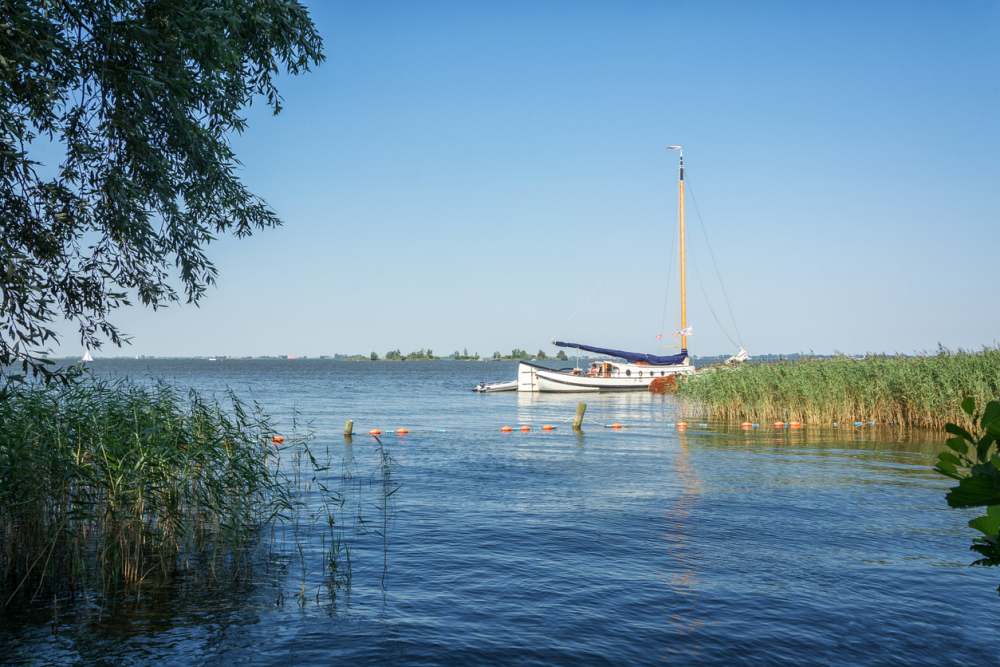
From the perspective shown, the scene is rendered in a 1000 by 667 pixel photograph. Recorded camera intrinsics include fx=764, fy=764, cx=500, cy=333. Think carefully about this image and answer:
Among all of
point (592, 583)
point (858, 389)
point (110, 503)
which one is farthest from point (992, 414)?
point (858, 389)

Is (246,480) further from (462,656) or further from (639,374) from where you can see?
(639,374)

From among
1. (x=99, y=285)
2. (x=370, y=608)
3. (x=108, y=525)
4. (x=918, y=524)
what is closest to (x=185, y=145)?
(x=99, y=285)

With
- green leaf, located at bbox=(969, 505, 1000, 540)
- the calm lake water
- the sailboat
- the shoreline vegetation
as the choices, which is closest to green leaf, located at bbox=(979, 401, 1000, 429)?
green leaf, located at bbox=(969, 505, 1000, 540)

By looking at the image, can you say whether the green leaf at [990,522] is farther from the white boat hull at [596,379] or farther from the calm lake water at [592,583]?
the white boat hull at [596,379]

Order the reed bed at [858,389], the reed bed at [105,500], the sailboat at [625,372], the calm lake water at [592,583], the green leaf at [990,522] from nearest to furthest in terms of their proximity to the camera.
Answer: the green leaf at [990,522]
the calm lake water at [592,583]
the reed bed at [105,500]
the reed bed at [858,389]
the sailboat at [625,372]

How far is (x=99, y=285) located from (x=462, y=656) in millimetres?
6594

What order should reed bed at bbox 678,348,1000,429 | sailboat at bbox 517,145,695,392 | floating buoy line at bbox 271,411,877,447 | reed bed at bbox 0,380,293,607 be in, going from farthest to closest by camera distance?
sailboat at bbox 517,145,695,392 → floating buoy line at bbox 271,411,877,447 → reed bed at bbox 678,348,1000,429 → reed bed at bbox 0,380,293,607

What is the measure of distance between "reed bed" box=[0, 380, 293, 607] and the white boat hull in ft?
193

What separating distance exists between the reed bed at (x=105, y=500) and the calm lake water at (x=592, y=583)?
27.4 inches

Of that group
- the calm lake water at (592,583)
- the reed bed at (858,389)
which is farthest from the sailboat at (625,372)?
the calm lake water at (592,583)

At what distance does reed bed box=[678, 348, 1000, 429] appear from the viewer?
1148 inches

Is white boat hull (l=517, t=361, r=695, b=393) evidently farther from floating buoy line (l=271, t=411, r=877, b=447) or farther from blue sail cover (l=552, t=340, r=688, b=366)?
floating buoy line (l=271, t=411, r=877, b=447)

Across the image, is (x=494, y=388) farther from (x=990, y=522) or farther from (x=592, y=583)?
(x=990, y=522)

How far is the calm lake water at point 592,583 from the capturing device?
8805 mm
